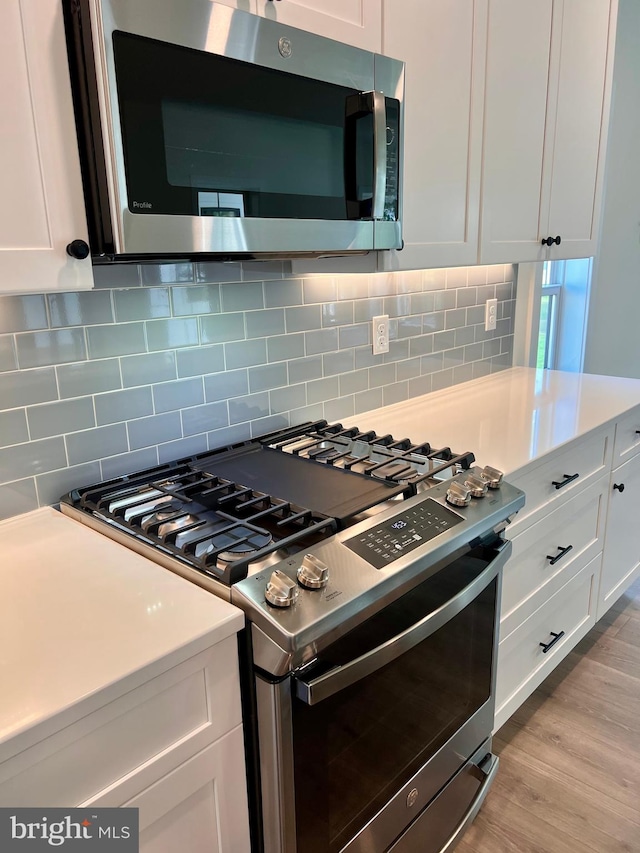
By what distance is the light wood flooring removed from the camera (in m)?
1.64

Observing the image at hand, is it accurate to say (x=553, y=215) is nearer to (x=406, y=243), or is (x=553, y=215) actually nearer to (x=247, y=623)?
(x=406, y=243)

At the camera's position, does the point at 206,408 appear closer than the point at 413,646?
No

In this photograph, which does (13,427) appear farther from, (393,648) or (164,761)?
(393,648)

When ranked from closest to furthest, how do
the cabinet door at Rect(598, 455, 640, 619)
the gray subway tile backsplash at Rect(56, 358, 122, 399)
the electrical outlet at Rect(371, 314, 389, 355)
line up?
the gray subway tile backsplash at Rect(56, 358, 122, 399) < the electrical outlet at Rect(371, 314, 389, 355) < the cabinet door at Rect(598, 455, 640, 619)

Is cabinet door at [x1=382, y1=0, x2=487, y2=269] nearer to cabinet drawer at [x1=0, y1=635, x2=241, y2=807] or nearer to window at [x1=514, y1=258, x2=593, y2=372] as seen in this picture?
cabinet drawer at [x1=0, y1=635, x2=241, y2=807]

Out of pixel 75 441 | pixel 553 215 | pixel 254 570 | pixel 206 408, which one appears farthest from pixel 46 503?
pixel 553 215

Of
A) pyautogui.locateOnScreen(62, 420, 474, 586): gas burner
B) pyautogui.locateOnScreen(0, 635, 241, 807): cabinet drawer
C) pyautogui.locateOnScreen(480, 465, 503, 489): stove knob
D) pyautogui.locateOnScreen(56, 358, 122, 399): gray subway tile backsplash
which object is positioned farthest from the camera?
pyautogui.locateOnScreen(480, 465, 503, 489): stove knob

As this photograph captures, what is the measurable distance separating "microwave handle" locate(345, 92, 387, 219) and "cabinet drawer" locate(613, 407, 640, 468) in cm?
125

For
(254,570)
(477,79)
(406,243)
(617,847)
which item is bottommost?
(617,847)

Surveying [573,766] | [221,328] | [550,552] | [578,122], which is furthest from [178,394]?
[578,122]

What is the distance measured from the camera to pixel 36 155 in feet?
3.08

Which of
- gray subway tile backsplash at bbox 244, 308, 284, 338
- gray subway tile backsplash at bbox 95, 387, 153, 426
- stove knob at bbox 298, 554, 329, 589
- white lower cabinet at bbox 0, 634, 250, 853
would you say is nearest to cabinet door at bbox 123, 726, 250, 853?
white lower cabinet at bbox 0, 634, 250, 853

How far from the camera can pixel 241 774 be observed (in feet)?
3.36

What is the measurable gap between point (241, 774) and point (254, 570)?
1.08ft
